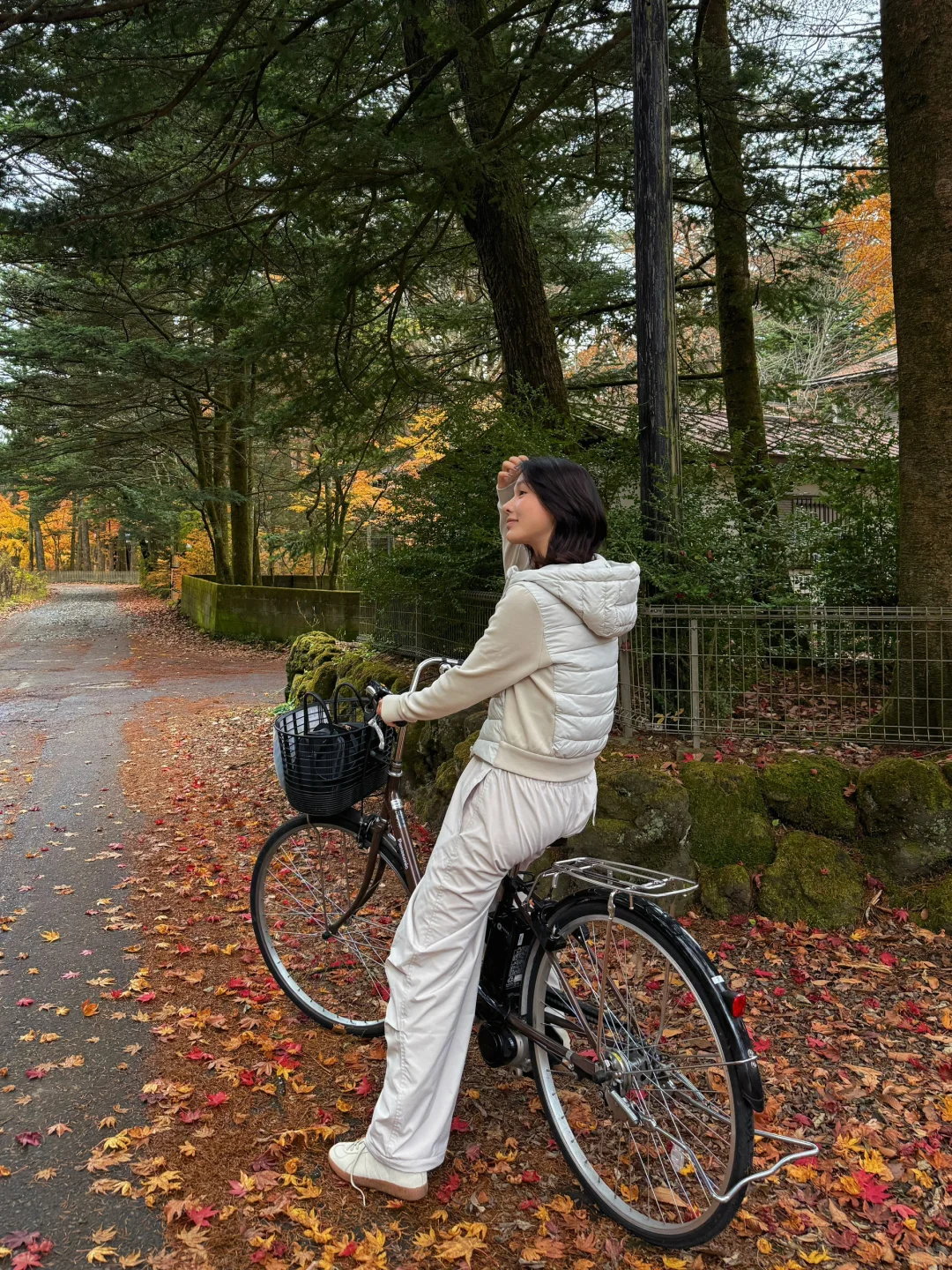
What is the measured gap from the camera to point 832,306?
36.4ft

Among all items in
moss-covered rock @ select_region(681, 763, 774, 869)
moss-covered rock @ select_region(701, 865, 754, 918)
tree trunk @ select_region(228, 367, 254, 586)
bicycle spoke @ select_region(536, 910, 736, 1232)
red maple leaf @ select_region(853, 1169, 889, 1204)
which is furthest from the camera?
tree trunk @ select_region(228, 367, 254, 586)

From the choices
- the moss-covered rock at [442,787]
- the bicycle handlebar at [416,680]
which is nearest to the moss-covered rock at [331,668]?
the moss-covered rock at [442,787]

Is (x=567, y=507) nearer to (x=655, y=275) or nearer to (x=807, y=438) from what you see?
(x=655, y=275)

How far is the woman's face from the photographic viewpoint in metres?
2.57

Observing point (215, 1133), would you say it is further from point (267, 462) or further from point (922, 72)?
point (267, 462)

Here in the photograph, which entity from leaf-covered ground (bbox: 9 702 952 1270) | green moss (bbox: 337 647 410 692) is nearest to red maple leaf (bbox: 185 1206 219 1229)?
leaf-covered ground (bbox: 9 702 952 1270)

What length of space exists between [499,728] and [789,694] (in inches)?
131


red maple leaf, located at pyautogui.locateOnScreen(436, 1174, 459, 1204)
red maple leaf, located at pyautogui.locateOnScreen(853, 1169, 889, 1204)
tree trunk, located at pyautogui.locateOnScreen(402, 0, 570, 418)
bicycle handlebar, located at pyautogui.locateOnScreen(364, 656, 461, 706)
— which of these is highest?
tree trunk, located at pyautogui.locateOnScreen(402, 0, 570, 418)

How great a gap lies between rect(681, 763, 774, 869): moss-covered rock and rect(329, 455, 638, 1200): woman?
2321mm

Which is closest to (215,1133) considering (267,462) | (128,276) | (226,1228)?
(226,1228)

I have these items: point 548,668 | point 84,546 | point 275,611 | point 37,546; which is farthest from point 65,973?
point 84,546

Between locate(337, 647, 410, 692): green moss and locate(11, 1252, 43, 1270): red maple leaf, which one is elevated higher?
locate(337, 647, 410, 692): green moss

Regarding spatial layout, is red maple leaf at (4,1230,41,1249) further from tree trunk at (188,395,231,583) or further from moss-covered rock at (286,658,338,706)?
tree trunk at (188,395,231,583)

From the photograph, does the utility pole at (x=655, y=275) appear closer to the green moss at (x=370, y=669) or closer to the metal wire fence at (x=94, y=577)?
the green moss at (x=370, y=669)
